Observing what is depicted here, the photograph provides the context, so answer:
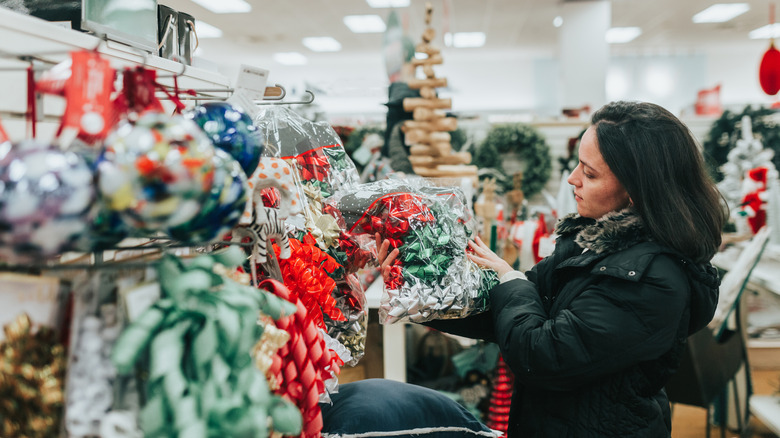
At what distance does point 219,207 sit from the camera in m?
0.65

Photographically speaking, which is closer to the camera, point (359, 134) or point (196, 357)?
point (196, 357)

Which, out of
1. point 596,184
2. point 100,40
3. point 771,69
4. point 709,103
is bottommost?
point 596,184

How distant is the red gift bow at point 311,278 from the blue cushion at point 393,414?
0.19 meters

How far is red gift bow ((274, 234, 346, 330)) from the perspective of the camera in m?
1.13

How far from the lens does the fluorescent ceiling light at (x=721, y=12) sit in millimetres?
8375

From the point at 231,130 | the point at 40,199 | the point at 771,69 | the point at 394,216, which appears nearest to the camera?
the point at 40,199

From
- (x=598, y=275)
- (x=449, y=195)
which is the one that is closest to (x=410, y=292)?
(x=449, y=195)

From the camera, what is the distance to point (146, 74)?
732 millimetres

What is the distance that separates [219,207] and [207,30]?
32.6 feet

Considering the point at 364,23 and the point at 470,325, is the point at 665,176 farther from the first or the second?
the point at 364,23

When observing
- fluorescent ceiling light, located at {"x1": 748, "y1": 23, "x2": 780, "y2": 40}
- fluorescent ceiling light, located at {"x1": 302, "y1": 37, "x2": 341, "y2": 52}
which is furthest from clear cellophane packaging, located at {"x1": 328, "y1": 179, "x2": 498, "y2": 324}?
fluorescent ceiling light, located at {"x1": 748, "y1": 23, "x2": 780, "y2": 40}

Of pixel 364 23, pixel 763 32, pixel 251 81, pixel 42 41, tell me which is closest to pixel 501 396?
pixel 251 81

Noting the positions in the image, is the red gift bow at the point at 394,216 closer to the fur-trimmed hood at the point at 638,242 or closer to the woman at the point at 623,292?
Answer: the woman at the point at 623,292

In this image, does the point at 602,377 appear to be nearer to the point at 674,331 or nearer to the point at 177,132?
the point at 674,331
